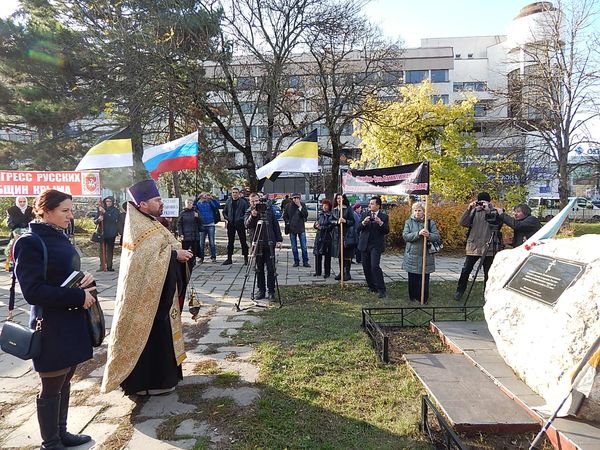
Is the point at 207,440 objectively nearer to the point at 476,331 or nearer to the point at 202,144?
the point at 476,331

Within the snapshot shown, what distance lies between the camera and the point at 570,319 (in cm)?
317

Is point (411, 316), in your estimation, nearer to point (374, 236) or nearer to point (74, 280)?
point (374, 236)

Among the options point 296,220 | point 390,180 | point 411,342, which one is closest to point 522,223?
point 390,180

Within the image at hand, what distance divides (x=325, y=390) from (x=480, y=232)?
185 inches

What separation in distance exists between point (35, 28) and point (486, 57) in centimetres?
5645

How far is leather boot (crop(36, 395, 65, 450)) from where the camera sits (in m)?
3.06

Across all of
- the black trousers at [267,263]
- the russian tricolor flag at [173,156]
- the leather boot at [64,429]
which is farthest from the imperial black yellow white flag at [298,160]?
the leather boot at [64,429]

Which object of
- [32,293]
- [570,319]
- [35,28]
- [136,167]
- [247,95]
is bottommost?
[570,319]

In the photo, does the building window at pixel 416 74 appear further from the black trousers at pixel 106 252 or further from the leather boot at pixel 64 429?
the leather boot at pixel 64 429

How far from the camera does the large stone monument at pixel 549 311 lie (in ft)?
10.1

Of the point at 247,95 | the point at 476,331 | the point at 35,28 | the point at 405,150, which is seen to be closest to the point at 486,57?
the point at 405,150

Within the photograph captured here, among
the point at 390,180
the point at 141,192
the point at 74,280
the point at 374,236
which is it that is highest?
the point at 390,180

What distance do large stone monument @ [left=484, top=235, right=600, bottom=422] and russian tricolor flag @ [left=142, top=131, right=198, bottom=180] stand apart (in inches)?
226

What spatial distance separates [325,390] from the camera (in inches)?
166
